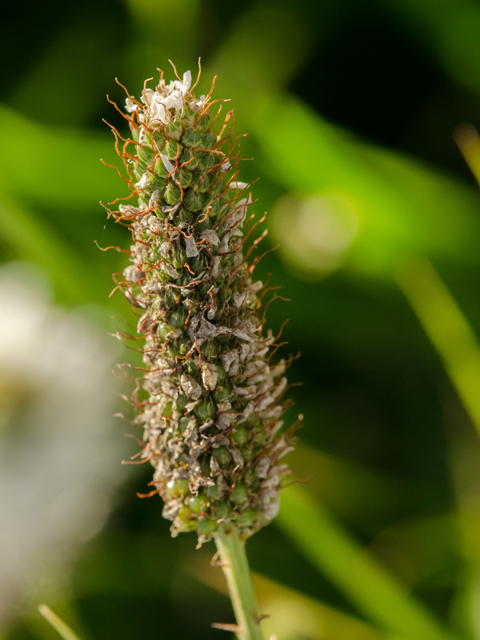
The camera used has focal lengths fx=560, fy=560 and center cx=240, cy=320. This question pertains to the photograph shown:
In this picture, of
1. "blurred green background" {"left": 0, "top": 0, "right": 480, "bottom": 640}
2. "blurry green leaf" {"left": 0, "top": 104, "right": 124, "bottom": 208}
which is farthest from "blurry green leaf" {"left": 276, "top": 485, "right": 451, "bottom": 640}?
"blurry green leaf" {"left": 0, "top": 104, "right": 124, "bottom": 208}

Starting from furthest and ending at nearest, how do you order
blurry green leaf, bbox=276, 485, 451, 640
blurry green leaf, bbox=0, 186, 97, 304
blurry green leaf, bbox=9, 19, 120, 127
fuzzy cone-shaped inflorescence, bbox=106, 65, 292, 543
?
blurry green leaf, bbox=9, 19, 120, 127 → blurry green leaf, bbox=0, 186, 97, 304 → blurry green leaf, bbox=276, 485, 451, 640 → fuzzy cone-shaped inflorescence, bbox=106, 65, 292, 543

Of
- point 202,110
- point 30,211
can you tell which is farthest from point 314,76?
point 202,110

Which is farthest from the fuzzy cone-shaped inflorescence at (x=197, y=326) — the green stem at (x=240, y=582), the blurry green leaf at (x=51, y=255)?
the blurry green leaf at (x=51, y=255)

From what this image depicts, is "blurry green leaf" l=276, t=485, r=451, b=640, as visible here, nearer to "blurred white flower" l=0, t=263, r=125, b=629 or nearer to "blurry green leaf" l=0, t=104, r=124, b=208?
"blurred white flower" l=0, t=263, r=125, b=629

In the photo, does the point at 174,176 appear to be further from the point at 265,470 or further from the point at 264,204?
the point at 264,204

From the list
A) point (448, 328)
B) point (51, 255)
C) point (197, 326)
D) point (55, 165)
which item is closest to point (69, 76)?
point (55, 165)

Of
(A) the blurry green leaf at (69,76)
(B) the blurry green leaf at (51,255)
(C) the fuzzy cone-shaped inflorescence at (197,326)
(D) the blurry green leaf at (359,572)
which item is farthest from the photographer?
(A) the blurry green leaf at (69,76)

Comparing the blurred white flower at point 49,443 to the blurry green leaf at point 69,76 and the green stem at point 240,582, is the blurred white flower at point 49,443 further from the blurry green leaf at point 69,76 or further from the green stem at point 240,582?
the blurry green leaf at point 69,76

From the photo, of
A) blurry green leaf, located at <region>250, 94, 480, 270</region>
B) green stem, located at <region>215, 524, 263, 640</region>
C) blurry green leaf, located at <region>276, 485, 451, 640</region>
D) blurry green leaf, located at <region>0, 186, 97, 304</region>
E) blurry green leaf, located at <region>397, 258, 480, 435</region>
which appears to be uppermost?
blurry green leaf, located at <region>250, 94, 480, 270</region>

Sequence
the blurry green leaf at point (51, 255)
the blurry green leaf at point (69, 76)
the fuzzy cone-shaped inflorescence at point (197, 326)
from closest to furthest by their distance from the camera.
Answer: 1. the fuzzy cone-shaped inflorescence at point (197, 326)
2. the blurry green leaf at point (51, 255)
3. the blurry green leaf at point (69, 76)
